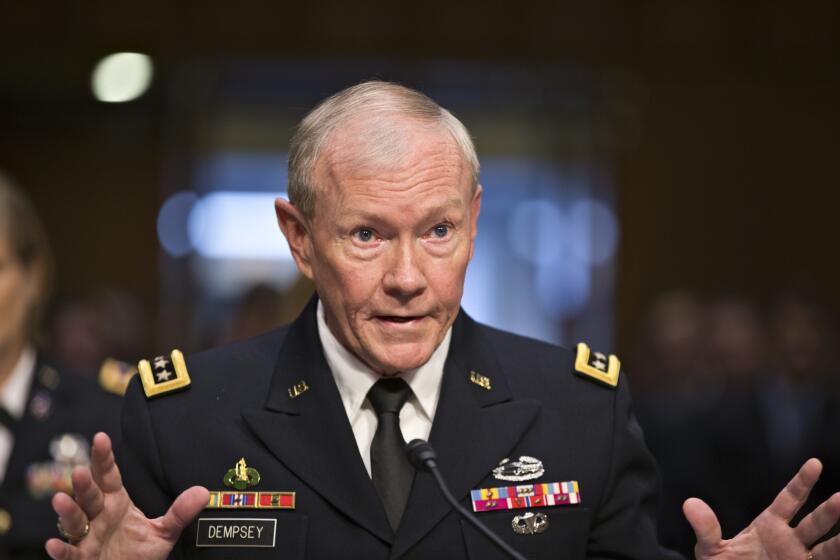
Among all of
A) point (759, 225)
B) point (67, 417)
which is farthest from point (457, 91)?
point (67, 417)

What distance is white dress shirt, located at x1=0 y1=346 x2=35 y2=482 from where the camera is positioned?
3.57m

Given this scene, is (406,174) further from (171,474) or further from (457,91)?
(457,91)

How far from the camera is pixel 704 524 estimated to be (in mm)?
2400

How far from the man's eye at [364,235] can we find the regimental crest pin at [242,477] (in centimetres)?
48

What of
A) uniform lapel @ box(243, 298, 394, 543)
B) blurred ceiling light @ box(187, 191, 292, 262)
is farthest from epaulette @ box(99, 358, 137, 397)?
blurred ceiling light @ box(187, 191, 292, 262)

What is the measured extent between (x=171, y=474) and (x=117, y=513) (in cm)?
21

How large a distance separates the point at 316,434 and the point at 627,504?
621mm

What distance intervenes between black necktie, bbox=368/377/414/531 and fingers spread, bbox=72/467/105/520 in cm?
50

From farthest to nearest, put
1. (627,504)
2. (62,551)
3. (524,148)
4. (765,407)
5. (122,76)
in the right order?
(524,148)
(122,76)
(765,407)
(627,504)
(62,551)

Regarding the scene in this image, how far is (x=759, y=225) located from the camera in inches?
392

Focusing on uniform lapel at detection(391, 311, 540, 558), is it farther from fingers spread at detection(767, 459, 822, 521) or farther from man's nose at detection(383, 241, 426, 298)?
fingers spread at detection(767, 459, 822, 521)

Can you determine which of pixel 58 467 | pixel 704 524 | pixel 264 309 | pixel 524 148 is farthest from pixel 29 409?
pixel 524 148

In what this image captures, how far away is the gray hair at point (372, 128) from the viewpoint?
2469 mm

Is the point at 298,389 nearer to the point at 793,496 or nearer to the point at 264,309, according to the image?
the point at 793,496
